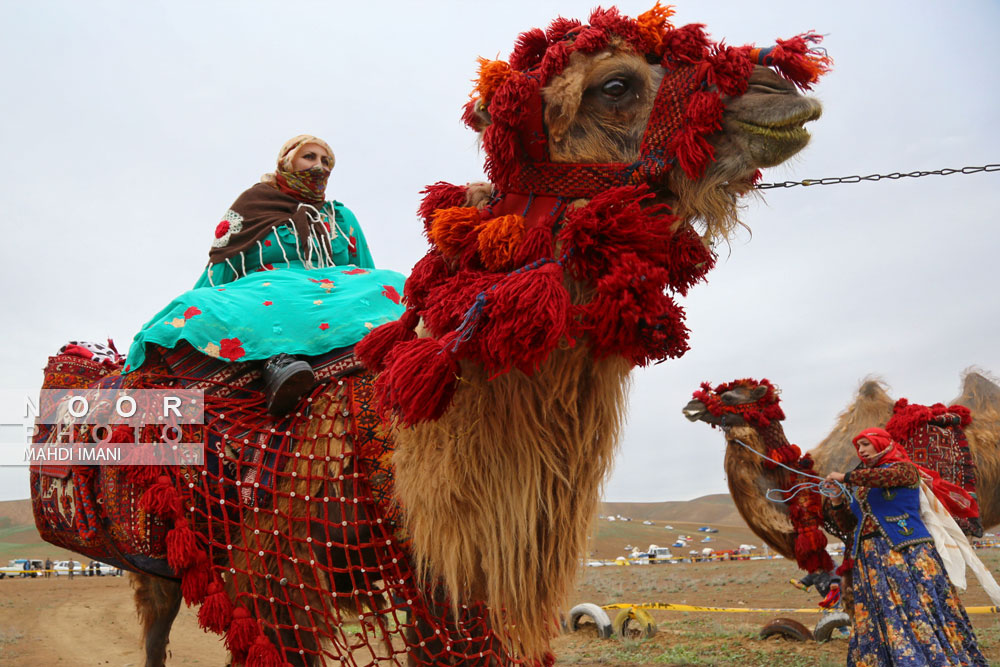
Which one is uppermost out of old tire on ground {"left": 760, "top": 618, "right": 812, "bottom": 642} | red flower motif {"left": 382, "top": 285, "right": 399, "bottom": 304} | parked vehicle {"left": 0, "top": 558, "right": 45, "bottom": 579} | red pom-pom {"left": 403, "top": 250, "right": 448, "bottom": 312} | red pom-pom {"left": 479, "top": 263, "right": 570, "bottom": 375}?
red flower motif {"left": 382, "top": 285, "right": 399, "bottom": 304}

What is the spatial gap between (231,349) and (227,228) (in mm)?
799

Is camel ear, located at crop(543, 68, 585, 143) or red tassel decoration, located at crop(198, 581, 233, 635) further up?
camel ear, located at crop(543, 68, 585, 143)

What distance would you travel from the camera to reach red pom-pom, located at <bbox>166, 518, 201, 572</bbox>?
2537 mm

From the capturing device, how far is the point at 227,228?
3375 mm

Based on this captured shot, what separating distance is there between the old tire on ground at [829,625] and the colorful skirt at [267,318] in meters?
6.32

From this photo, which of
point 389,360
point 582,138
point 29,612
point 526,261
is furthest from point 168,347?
point 29,612

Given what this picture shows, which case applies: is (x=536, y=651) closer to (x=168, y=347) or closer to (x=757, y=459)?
(x=168, y=347)

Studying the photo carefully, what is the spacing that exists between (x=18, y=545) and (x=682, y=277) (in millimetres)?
33416

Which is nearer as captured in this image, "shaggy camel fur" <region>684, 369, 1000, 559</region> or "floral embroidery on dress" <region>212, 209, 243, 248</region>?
"floral embroidery on dress" <region>212, 209, 243, 248</region>

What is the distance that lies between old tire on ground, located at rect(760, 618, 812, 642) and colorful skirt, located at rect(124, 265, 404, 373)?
6.35 metres

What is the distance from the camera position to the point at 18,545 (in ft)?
94.2

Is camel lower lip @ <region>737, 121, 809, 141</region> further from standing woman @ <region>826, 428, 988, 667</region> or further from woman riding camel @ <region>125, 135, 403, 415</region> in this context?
standing woman @ <region>826, 428, 988, 667</region>

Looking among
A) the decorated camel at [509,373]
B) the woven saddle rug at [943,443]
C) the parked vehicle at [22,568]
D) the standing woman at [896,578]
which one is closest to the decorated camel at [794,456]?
the woven saddle rug at [943,443]

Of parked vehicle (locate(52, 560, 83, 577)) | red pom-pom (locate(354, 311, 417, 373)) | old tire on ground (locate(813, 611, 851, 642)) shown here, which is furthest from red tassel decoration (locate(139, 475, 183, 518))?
parked vehicle (locate(52, 560, 83, 577))
